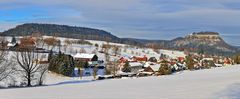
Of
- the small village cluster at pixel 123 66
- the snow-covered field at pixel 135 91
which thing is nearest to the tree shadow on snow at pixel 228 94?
the snow-covered field at pixel 135 91

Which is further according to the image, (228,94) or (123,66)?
(123,66)

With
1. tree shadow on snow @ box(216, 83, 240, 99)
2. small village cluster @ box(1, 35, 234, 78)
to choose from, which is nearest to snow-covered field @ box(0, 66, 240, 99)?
Result: tree shadow on snow @ box(216, 83, 240, 99)

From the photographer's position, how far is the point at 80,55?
151m

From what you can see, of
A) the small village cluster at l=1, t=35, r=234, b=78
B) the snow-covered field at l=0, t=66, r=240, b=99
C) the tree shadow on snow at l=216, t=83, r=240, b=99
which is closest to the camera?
the tree shadow on snow at l=216, t=83, r=240, b=99

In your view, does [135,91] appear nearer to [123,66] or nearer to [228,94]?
[228,94]

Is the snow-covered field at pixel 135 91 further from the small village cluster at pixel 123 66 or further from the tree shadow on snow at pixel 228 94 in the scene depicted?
the small village cluster at pixel 123 66

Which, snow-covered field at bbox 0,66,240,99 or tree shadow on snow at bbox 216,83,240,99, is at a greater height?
tree shadow on snow at bbox 216,83,240,99

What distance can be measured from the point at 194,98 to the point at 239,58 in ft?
284

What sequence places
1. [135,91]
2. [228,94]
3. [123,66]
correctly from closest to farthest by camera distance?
[228,94] → [135,91] → [123,66]

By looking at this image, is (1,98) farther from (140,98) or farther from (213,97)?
(213,97)

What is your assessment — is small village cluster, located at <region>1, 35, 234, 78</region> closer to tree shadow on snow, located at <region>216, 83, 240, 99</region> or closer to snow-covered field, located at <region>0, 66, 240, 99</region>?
snow-covered field, located at <region>0, 66, 240, 99</region>

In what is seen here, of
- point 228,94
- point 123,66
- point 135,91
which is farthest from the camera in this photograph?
point 123,66

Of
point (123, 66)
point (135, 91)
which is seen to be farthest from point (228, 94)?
point (123, 66)

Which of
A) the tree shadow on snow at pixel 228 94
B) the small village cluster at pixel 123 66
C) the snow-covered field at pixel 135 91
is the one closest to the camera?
the tree shadow on snow at pixel 228 94
